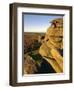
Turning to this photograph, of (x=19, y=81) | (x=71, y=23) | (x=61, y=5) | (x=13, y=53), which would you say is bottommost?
(x=19, y=81)

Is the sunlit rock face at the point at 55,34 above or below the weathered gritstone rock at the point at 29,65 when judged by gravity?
above

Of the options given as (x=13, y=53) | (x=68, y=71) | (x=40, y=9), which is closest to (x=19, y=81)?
(x=13, y=53)

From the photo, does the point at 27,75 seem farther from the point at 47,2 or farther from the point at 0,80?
the point at 47,2

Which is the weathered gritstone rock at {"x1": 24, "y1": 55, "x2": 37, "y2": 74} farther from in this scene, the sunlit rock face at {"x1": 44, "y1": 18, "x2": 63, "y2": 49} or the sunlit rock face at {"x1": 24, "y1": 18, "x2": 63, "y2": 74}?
the sunlit rock face at {"x1": 44, "y1": 18, "x2": 63, "y2": 49}

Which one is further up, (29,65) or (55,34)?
(55,34)

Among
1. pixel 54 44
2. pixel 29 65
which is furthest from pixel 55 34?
pixel 29 65

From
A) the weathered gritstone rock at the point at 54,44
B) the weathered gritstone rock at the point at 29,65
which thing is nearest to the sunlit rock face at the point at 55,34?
the weathered gritstone rock at the point at 54,44

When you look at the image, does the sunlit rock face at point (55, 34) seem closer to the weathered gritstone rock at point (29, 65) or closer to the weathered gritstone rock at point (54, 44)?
the weathered gritstone rock at point (54, 44)

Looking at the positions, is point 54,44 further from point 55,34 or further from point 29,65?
point 29,65
